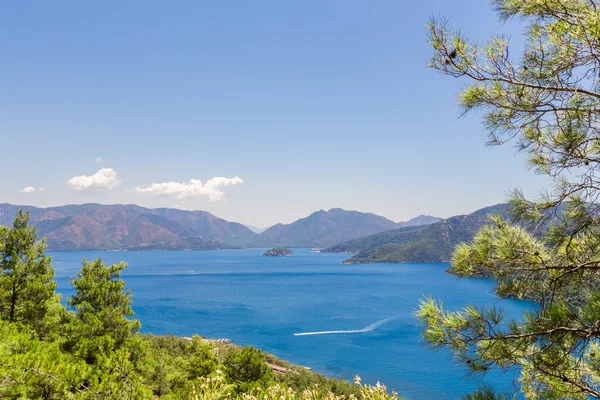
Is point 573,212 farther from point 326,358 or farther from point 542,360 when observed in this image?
point 326,358

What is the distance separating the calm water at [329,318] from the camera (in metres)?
29.4

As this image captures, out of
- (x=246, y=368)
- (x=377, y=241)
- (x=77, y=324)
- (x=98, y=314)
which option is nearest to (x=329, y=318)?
(x=246, y=368)

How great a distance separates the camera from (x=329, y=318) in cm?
4744

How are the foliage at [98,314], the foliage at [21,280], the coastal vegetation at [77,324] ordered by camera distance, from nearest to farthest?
the coastal vegetation at [77,324] < the foliage at [98,314] < the foliage at [21,280]

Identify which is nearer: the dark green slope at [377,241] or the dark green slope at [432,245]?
the dark green slope at [432,245]

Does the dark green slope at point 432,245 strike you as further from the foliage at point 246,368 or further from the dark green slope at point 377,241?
the foliage at point 246,368

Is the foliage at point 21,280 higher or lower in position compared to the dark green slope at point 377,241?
higher

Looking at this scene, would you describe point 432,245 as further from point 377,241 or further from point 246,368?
point 246,368

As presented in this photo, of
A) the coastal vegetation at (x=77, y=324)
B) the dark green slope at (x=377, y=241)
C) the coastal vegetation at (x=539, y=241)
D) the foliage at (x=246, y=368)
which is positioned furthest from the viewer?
the dark green slope at (x=377, y=241)

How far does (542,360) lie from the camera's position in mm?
2725

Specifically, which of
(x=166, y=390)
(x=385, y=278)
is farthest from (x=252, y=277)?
(x=166, y=390)

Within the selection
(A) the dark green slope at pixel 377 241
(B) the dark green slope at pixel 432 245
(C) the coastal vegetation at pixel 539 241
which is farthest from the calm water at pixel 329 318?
(A) the dark green slope at pixel 377 241

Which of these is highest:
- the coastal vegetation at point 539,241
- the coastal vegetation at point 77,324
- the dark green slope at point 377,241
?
the coastal vegetation at point 539,241

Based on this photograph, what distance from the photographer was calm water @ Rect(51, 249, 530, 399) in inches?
1156
